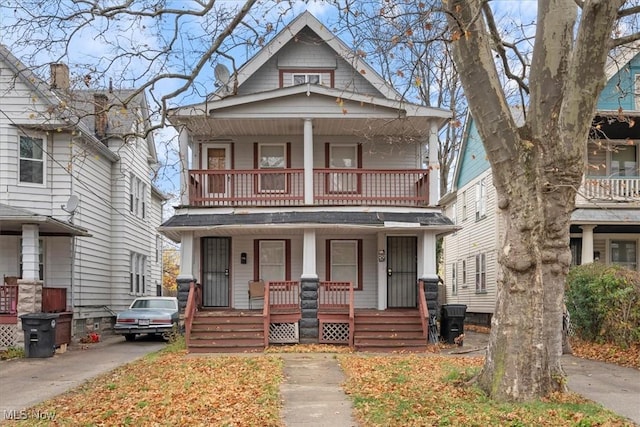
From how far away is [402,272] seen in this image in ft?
59.2

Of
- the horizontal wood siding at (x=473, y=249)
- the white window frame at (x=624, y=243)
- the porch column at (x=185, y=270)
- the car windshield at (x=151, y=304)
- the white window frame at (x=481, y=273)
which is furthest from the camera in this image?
the white window frame at (x=481, y=273)

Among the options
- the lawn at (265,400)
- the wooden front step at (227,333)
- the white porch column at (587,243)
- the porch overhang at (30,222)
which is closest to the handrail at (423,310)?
the lawn at (265,400)

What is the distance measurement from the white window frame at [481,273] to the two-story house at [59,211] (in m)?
14.3

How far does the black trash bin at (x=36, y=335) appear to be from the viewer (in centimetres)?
1498

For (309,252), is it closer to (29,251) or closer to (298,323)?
(298,323)

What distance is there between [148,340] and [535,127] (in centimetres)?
1605

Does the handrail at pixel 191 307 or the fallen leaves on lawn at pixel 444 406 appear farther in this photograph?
the handrail at pixel 191 307

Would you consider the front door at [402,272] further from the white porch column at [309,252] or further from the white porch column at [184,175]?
the white porch column at [184,175]

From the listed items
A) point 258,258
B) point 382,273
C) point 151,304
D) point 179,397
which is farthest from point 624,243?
point 179,397

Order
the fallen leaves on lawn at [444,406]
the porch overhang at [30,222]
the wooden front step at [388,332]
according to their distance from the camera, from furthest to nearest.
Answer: the porch overhang at [30,222], the wooden front step at [388,332], the fallen leaves on lawn at [444,406]

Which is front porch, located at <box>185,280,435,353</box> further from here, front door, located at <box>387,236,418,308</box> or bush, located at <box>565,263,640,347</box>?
bush, located at <box>565,263,640,347</box>

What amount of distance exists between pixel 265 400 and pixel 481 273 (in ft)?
59.7

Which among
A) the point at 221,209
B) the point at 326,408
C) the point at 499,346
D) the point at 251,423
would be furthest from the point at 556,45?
the point at 221,209

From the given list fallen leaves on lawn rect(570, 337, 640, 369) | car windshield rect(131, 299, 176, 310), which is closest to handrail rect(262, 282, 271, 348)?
car windshield rect(131, 299, 176, 310)
